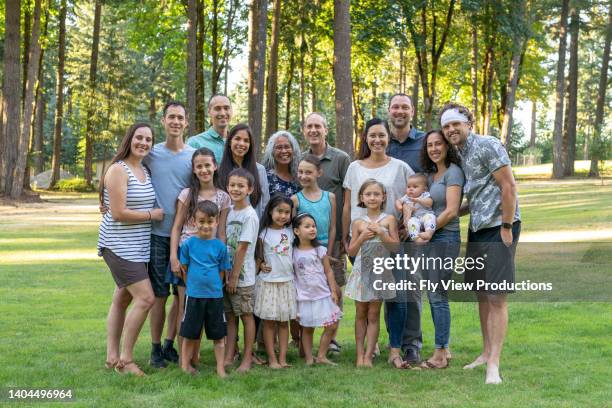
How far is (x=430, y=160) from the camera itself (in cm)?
638

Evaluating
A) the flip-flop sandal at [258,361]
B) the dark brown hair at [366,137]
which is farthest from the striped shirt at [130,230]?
the dark brown hair at [366,137]

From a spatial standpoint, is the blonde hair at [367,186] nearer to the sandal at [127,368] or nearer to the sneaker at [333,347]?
the sneaker at [333,347]

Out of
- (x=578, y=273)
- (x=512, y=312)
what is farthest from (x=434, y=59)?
(x=512, y=312)

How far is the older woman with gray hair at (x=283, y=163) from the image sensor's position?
683 cm

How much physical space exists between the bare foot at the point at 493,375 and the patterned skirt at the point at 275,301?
1737 millimetres

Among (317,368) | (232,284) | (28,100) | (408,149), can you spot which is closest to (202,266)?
(232,284)

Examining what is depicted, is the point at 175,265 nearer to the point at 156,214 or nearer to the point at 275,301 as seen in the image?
the point at 156,214

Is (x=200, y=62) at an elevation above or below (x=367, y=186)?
above

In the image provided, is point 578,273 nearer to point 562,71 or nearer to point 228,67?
point 228,67

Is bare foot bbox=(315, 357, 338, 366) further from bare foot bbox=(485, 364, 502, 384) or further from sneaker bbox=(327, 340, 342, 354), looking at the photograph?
bare foot bbox=(485, 364, 502, 384)

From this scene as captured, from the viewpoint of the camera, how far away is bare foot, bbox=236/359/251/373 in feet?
20.6

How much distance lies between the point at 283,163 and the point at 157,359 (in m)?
2.17

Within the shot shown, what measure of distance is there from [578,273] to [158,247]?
750cm

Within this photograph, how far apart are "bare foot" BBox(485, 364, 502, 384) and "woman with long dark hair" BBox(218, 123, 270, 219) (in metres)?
2.45
